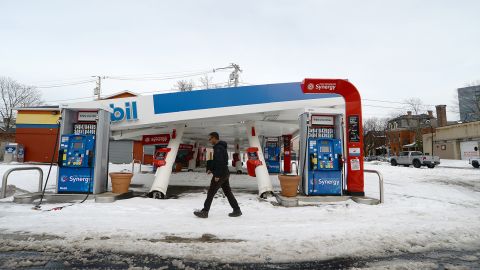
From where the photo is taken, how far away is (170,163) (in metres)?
9.78

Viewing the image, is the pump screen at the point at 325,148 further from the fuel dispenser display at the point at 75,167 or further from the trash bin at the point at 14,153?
the trash bin at the point at 14,153

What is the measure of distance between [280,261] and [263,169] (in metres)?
6.01

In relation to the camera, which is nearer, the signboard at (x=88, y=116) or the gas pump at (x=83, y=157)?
the gas pump at (x=83, y=157)

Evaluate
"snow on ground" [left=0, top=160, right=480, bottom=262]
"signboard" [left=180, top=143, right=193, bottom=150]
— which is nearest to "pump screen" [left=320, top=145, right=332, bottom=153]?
"snow on ground" [left=0, top=160, right=480, bottom=262]

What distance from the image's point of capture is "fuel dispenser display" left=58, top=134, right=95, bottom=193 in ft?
27.3

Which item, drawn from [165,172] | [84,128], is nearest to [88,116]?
[84,128]

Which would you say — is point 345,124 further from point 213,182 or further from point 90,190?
point 90,190

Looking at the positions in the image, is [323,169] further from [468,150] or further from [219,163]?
[468,150]

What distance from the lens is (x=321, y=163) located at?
8.52m

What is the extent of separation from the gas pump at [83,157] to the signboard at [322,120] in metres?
6.53

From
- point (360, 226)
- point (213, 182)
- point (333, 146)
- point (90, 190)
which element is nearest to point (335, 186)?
Result: point (333, 146)

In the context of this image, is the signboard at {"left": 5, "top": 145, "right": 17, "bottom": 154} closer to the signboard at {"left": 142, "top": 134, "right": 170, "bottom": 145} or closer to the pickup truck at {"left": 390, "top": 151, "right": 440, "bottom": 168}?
the signboard at {"left": 142, "top": 134, "right": 170, "bottom": 145}

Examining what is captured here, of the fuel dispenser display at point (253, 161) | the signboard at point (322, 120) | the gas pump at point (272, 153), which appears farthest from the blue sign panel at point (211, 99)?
the gas pump at point (272, 153)

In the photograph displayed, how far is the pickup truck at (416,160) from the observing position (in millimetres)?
27734
